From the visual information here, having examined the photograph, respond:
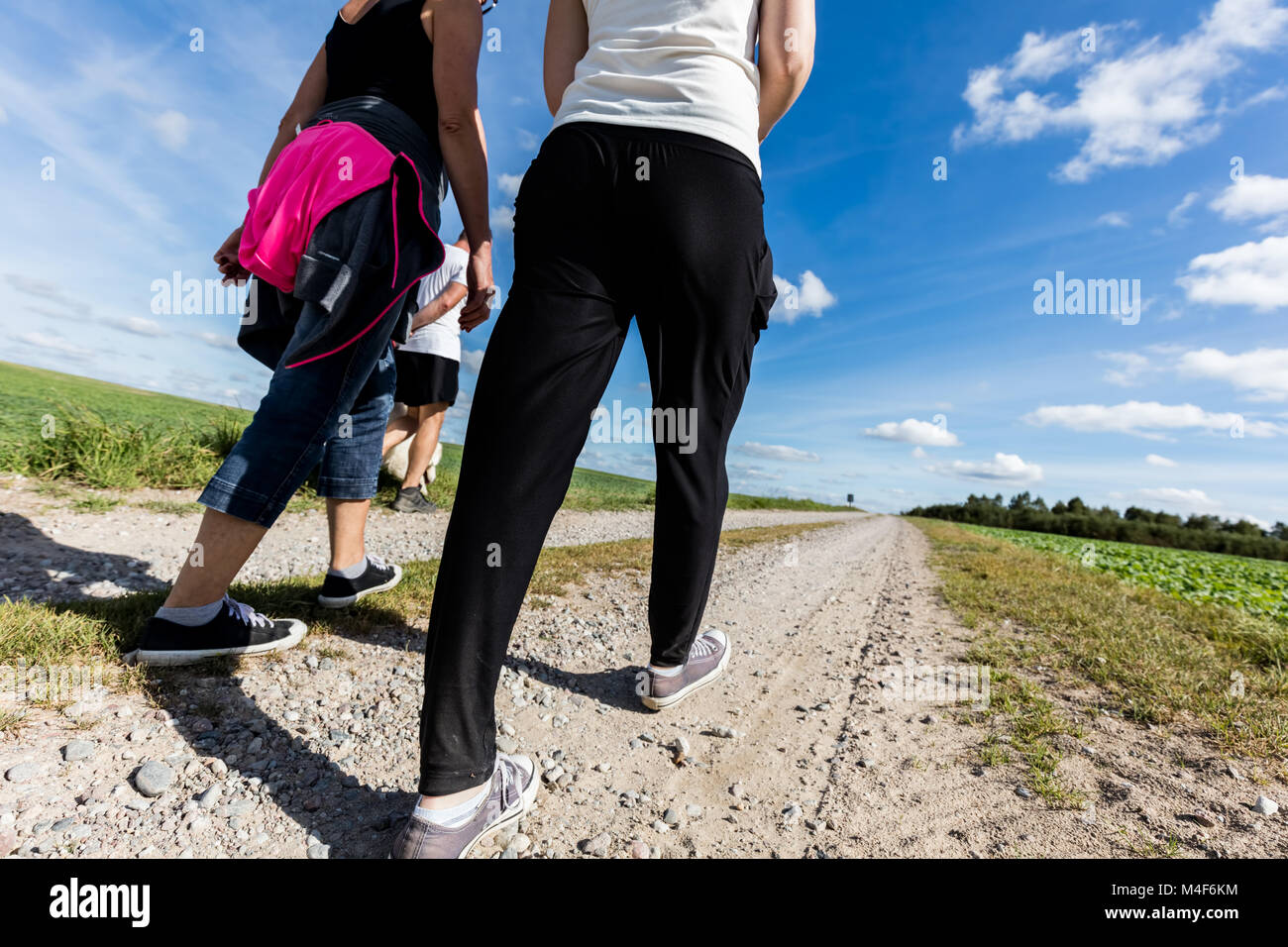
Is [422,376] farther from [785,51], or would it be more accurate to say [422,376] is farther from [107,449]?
[785,51]

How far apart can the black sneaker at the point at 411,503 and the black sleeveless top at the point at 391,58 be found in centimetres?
475

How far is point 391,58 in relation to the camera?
6.80ft

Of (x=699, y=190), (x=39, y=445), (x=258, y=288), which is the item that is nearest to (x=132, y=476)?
(x=39, y=445)

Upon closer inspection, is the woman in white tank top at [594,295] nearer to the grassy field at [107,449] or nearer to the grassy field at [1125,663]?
the grassy field at [1125,663]

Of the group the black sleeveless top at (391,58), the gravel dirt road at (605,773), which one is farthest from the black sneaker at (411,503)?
the black sleeveless top at (391,58)

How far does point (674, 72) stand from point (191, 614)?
2.28 metres

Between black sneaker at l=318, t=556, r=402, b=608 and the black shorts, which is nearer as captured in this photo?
black sneaker at l=318, t=556, r=402, b=608

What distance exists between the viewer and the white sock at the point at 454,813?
127 cm

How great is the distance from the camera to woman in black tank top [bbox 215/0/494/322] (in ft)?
6.49

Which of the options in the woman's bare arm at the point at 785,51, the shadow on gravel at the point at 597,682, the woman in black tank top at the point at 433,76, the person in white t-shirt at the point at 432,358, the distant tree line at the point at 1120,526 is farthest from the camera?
the distant tree line at the point at 1120,526

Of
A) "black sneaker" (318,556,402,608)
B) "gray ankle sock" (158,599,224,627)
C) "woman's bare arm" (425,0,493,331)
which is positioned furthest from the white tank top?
"black sneaker" (318,556,402,608)

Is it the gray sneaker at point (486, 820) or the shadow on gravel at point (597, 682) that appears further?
the shadow on gravel at point (597, 682)

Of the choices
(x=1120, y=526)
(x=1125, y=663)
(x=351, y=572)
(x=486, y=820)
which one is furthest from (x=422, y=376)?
(x=1120, y=526)

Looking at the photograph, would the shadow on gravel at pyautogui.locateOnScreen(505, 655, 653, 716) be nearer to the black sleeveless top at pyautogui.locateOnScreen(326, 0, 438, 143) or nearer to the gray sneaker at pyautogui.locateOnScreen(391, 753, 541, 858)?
the gray sneaker at pyautogui.locateOnScreen(391, 753, 541, 858)
